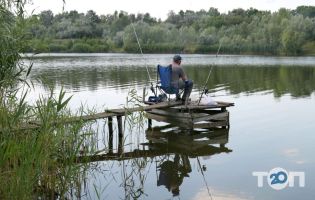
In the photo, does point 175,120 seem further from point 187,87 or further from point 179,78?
point 179,78

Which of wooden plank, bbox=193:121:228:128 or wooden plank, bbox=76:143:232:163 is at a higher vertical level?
wooden plank, bbox=193:121:228:128

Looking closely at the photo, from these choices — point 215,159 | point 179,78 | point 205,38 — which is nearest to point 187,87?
point 179,78

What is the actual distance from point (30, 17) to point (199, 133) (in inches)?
237

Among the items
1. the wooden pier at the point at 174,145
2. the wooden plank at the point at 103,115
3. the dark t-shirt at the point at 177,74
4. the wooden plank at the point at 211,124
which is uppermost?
the dark t-shirt at the point at 177,74

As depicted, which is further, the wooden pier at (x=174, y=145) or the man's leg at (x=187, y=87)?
the man's leg at (x=187, y=87)

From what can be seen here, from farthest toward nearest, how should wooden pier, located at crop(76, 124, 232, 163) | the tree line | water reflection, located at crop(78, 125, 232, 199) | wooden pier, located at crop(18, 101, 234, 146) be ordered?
the tree line < wooden pier, located at crop(18, 101, 234, 146) < wooden pier, located at crop(76, 124, 232, 163) < water reflection, located at crop(78, 125, 232, 199)

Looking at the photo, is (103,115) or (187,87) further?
(187,87)

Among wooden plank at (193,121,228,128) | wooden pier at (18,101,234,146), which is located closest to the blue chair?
wooden pier at (18,101,234,146)

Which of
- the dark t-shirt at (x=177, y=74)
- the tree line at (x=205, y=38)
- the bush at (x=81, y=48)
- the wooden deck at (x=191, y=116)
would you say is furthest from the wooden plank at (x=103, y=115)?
the bush at (x=81, y=48)

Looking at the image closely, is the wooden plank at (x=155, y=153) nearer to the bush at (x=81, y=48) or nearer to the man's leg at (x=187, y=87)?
the man's leg at (x=187, y=87)

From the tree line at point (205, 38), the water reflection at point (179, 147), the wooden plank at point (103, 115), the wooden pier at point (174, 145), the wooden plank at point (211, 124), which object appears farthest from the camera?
the tree line at point (205, 38)

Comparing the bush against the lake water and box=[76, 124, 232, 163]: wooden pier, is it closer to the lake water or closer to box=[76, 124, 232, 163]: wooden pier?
the lake water

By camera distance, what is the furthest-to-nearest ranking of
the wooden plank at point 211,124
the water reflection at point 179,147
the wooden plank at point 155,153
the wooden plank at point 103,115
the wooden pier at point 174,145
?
the wooden plank at point 211,124
the wooden pier at point 174,145
the wooden plank at point 155,153
the water reflection at point 179,147
the wooden plank at point 103,115

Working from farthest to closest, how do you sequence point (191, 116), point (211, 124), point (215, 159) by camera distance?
point (211, 124) < point (191, 116) < point (215, 159)
